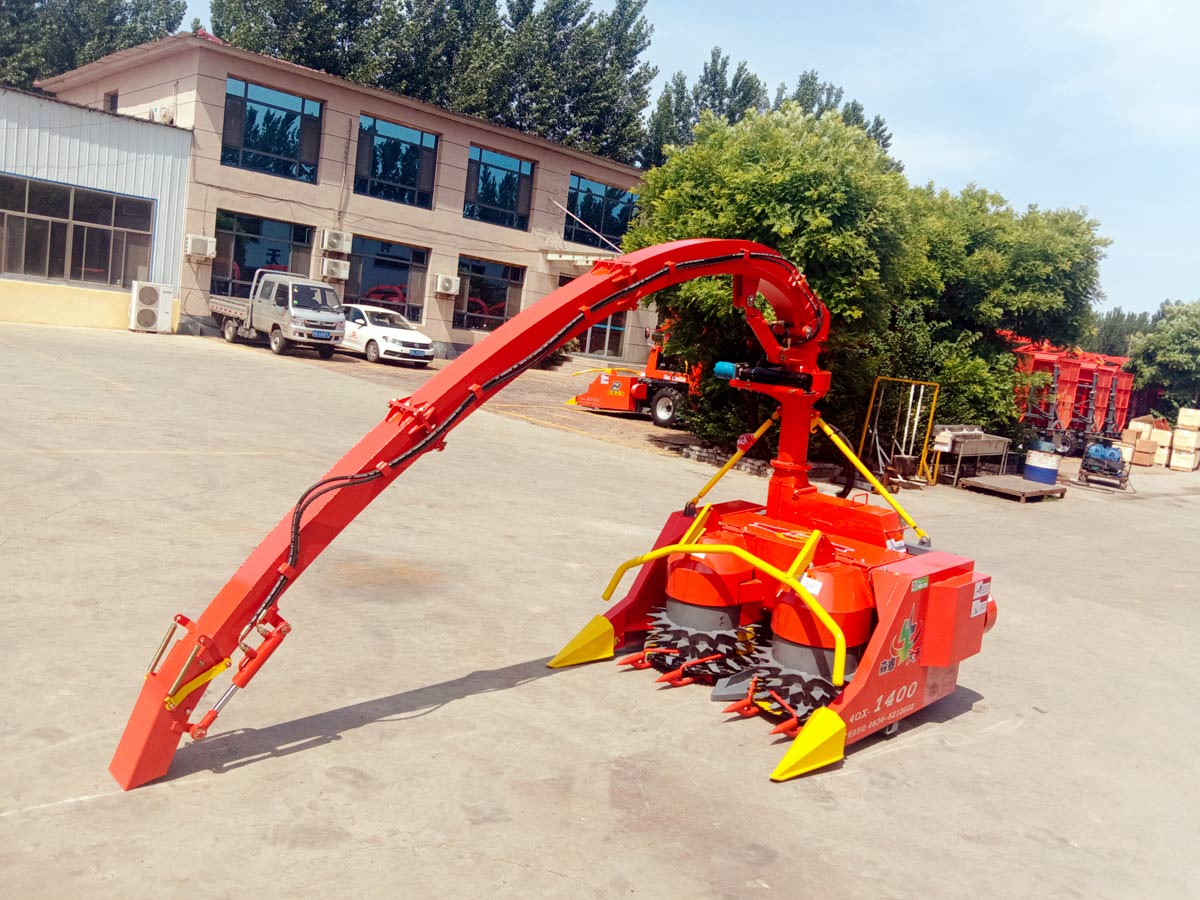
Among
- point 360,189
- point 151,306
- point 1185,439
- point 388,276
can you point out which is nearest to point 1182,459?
point 1185,439

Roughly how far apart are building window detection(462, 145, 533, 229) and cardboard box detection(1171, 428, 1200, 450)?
933 inches

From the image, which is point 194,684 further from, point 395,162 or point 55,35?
point 55,35

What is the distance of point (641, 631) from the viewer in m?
7.28

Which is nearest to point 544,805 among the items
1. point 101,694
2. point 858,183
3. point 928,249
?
point 101,694

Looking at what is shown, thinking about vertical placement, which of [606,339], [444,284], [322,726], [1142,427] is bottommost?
[322,726]

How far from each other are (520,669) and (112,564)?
331cm

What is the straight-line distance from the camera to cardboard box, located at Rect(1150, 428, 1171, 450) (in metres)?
34.5

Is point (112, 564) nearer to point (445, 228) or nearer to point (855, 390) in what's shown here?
point (855, 390)

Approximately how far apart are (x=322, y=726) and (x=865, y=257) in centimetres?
1329

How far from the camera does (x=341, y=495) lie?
16.2 feet

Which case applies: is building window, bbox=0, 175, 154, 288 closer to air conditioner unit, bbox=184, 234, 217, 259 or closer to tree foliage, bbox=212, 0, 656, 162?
air conditioner unit, bbox=184, 234, 217, 259

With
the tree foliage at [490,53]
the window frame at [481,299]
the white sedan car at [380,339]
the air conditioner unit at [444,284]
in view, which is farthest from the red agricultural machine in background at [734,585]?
the tree foliage at [490,53]

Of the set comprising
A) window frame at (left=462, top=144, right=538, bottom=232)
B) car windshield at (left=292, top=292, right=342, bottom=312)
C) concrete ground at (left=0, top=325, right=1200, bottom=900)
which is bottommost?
concrete ground at (left=0, top=325, right=1200, bottom=900)

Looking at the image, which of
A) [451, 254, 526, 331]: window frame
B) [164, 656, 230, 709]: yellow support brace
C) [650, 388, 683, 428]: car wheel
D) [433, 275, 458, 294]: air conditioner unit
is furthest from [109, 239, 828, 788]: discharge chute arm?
[451, 254, 526, 331]: window frame
